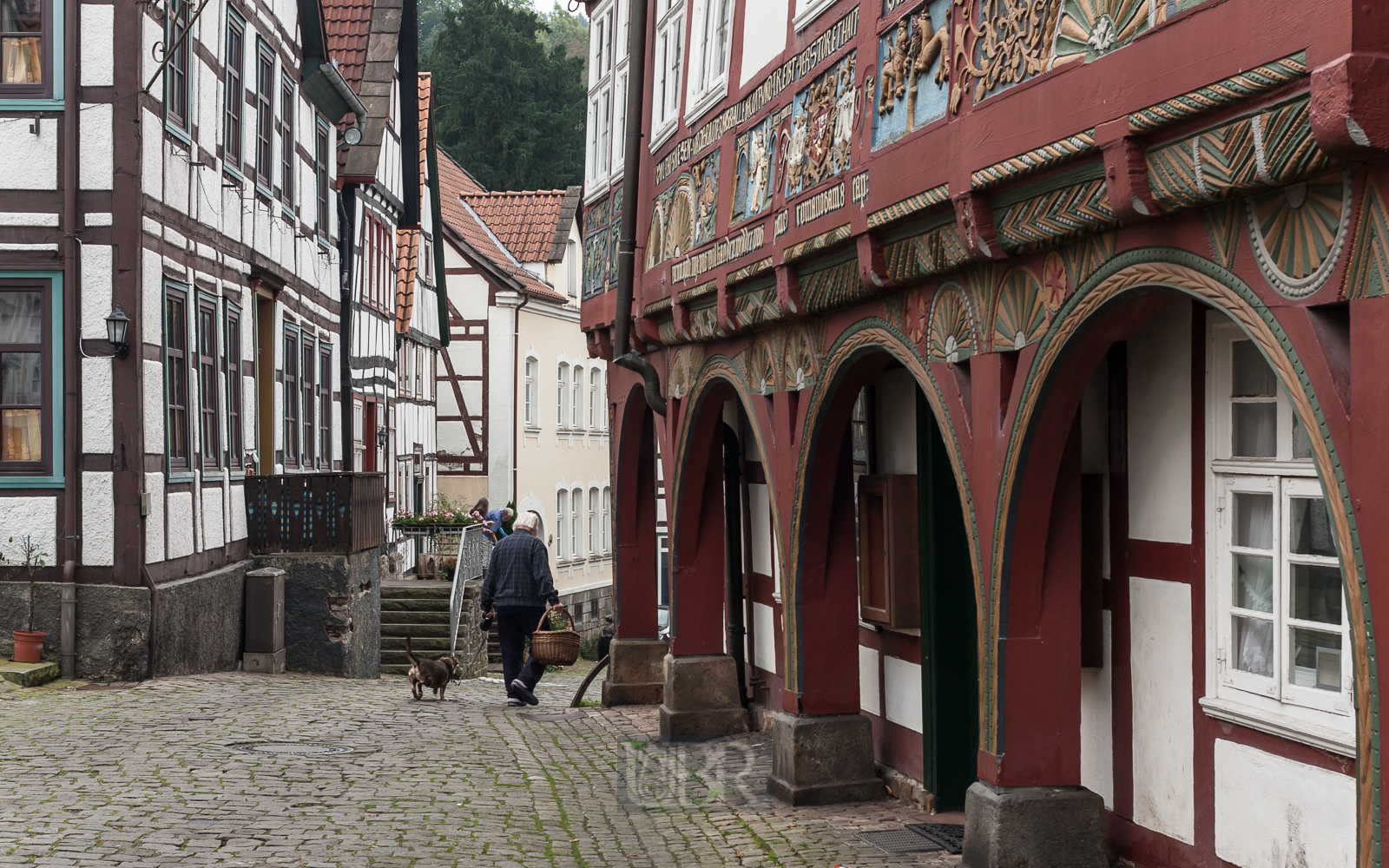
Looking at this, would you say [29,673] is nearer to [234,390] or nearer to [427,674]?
[427,674]

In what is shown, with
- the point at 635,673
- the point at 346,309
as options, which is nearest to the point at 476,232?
the point at 346,309

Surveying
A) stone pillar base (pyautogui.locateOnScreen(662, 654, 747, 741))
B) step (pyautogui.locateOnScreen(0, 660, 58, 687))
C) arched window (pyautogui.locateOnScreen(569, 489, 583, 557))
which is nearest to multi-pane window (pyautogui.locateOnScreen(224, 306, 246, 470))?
step (pyautogui.locateOnScreen(0, 660, 58, 687))

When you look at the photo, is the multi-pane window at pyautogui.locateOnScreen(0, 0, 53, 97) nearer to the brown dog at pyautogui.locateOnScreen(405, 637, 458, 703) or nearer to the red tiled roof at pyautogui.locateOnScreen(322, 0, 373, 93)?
the brown dog at pyautogui.locateOnScreen(405, 637, 458, 703)

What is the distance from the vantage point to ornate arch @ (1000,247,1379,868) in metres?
4.13

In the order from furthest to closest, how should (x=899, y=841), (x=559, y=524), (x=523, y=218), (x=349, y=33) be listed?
(x=523, y=218) < (x=559, y=524) < (x=349, y=33) < (x=899, y=841)

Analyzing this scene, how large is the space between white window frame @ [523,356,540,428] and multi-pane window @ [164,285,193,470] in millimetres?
21962

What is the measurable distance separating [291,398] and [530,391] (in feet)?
57.4

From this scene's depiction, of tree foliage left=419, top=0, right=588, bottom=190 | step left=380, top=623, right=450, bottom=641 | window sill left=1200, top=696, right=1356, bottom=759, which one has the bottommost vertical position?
step left=380, top=623, right=450, bottom=641

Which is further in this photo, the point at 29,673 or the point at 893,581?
the point at 29,673

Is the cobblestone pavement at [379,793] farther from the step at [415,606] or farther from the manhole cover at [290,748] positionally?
the step at [415,606]

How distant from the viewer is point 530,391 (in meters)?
37.6

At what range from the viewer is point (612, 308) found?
1434cm

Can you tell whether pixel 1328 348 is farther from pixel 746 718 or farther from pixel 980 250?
pixel 746 718

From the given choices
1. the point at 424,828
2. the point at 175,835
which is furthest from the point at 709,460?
the point at 175,835
